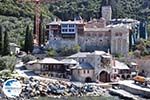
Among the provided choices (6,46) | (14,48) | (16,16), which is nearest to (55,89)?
(6,46)

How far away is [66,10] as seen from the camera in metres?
108

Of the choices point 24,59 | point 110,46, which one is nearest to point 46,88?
point 24,59

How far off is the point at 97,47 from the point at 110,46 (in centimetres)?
216

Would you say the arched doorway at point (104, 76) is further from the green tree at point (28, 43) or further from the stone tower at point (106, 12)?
the stone tower at point (106, 12)

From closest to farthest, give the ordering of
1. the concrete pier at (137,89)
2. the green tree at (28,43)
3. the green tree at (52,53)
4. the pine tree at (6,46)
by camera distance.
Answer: the concrete pier at (137,89) → the pine tree at (6,46) → the green tree at (52,53) → the green tree at (28,43)

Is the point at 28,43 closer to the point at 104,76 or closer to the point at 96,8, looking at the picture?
the point at 104,76

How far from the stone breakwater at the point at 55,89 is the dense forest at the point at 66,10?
3729 cm

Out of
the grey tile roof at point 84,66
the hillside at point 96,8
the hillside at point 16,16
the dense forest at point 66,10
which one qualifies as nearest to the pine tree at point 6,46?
the grey tile roof at point 84,66

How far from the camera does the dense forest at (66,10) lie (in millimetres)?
96062

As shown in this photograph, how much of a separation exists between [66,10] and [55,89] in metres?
60.1

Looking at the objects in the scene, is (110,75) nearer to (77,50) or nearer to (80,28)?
(77,50)

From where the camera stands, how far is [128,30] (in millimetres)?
72375

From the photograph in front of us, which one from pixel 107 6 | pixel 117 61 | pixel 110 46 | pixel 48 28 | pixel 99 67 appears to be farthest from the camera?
pixel 107 6

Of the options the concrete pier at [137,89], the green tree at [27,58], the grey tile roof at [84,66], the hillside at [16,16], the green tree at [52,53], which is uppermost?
the hillside at [16,16]
